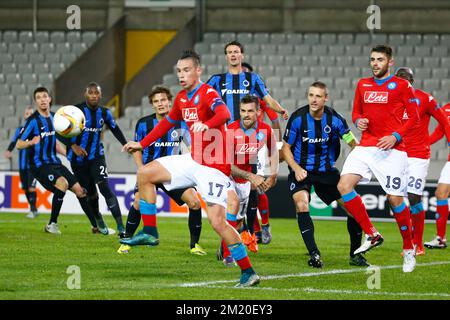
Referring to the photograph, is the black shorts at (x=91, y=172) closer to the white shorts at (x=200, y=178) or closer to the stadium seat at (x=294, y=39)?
the white shorts at (x=200, y=178)

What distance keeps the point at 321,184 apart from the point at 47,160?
479 cm

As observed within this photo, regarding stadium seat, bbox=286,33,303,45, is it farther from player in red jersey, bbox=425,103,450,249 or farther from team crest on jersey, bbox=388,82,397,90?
team crest on jersey, bbox=388,82,397,90

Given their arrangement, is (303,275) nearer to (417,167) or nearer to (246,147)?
(246,147)

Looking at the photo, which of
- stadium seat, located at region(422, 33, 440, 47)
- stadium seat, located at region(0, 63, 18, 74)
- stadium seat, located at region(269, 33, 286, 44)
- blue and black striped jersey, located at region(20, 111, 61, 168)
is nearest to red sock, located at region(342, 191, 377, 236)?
blue and black striped jersey, located at region(20, 111, 61, 168)

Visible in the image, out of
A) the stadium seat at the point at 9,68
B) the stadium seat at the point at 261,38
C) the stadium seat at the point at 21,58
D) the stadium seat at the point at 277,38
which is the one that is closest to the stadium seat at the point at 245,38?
the stadium seat at the point at 261,38

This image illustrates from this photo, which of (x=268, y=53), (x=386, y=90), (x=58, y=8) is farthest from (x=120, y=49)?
(x=386, y=90)

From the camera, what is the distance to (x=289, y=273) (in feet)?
27.4

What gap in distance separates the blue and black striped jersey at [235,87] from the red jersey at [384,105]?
1.90 meters

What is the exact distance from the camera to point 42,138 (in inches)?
498

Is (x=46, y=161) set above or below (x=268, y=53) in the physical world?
below

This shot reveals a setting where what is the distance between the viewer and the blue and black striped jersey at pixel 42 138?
12492mm

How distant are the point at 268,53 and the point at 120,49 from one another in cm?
424

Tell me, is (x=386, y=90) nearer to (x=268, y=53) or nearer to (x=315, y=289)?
(x=315, y=289)

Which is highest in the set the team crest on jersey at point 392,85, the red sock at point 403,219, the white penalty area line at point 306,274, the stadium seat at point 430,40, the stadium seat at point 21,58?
the stadium seat at point 430,40
